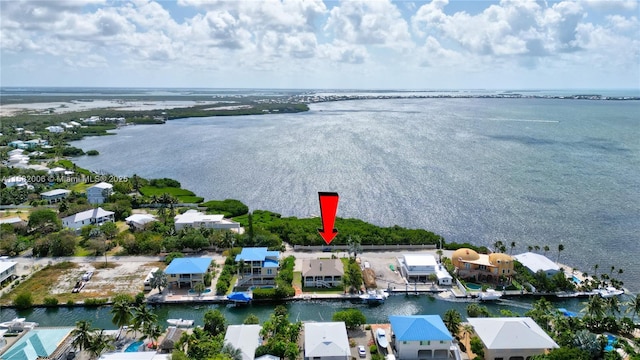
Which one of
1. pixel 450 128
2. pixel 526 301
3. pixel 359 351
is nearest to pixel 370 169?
pixel 526 301

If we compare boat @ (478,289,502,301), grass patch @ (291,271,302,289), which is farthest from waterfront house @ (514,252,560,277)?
grass patch @ (291,271,302,289)

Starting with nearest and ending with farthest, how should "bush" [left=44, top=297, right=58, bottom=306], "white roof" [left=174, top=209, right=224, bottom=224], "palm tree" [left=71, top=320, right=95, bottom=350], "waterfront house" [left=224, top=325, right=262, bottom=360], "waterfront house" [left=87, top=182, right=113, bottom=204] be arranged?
"waterfront house" [left=224, top=325, right=262, bottom=360], "palm tree" [left=71, top=320, right=95, bottom=350], "bush" [left=44, top=297, right=58, bottom=306], "white roof" [left=174, top=209, right=224, bottom=224], "waterfront house" [left=87, top=182, right=113, bottom=204]

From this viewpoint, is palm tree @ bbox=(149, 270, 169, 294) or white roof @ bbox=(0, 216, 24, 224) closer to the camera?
palm tree @ bbox=(149, 270, 169, 294)

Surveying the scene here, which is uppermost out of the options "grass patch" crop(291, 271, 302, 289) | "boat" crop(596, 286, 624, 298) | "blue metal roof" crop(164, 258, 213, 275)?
"blue metal roof" crop(164, 258, 213, 275)

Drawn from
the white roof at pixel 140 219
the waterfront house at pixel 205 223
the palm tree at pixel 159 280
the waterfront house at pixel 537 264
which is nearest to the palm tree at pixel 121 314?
the palm tree at pixel 159 280

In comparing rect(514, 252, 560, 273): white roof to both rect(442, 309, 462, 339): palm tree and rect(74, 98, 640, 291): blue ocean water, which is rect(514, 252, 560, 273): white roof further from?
rect(442, 309, 462, 339): palm tree

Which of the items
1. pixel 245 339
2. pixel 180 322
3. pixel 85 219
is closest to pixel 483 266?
pixel 245 339
